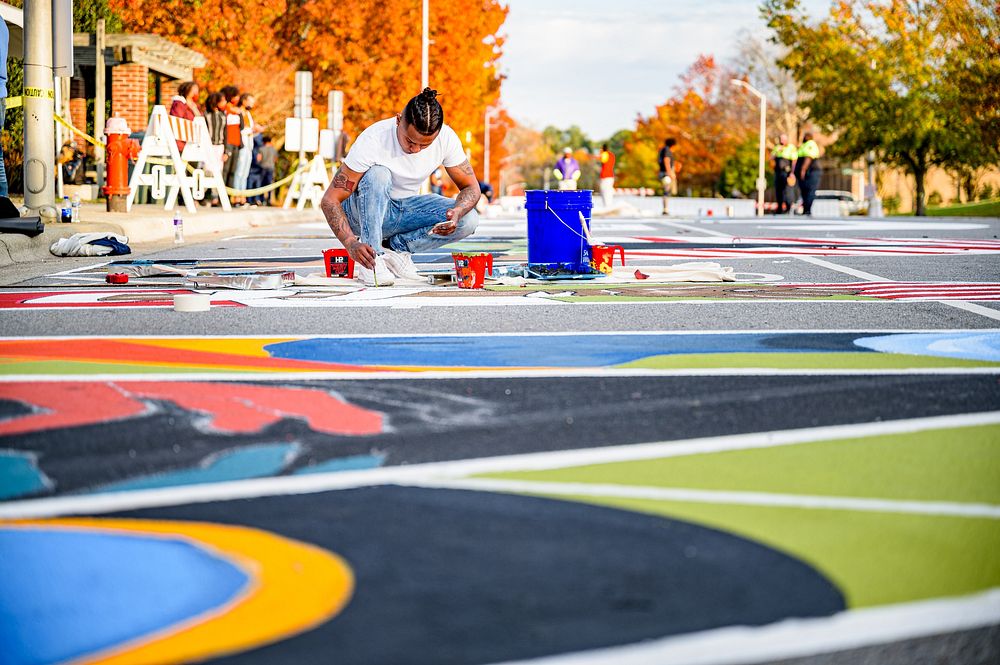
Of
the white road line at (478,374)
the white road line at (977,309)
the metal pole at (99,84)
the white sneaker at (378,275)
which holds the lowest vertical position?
the white road line at (478,374)

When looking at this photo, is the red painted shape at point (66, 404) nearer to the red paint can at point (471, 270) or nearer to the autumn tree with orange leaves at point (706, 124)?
the red paint can at point (471, 270)

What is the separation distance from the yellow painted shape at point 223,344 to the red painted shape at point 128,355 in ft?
0.18

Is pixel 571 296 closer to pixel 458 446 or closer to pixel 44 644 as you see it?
pixel 458 446

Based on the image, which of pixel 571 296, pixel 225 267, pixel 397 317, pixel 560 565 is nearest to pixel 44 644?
pixel 560 565

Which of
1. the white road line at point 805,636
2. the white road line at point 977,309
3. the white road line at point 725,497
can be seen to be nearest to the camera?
the white road line at point 805,636

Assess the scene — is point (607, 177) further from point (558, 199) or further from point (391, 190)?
point (391, 190)

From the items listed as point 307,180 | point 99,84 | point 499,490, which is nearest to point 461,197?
point 499,490

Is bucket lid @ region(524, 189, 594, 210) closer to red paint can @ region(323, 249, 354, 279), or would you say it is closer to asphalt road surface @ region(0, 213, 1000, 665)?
red paint can @ region(323, 249, 354, 279)

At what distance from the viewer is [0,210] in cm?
1339

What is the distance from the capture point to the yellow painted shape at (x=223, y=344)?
6.74m

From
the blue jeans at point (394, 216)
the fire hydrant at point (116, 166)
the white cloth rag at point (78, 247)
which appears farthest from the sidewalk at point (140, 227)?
the blue jeans at point (394, 216)

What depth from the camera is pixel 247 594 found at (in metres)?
2.88

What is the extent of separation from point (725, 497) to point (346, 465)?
106cm

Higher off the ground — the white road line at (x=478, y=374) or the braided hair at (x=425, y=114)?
the braided hair at (x=425, y=114)
